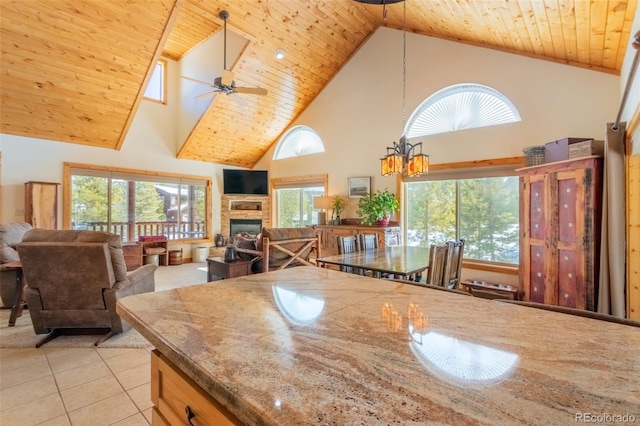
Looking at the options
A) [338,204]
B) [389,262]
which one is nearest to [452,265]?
[389,262]

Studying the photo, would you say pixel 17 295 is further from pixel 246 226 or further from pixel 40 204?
pixel 246 226

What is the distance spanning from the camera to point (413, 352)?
806 mm

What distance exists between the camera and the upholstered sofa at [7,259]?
12.1 ft

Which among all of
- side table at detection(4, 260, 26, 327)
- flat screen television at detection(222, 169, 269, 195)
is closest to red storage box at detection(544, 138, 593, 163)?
side table at detection(4, 260, 26, 327)

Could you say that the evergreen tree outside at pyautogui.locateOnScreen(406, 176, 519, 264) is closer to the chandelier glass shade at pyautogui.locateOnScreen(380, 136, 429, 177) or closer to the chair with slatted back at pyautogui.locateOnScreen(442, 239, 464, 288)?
the chair with slatted back at pyautogui.locateOnScreen(442, 239, 464, 288)

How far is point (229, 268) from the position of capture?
4.11m

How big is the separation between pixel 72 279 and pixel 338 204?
4717 millimetres

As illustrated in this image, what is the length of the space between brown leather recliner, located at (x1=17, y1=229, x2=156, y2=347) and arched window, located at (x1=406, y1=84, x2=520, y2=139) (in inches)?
199

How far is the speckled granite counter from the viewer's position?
0.58m

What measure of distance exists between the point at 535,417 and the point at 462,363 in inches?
8.0

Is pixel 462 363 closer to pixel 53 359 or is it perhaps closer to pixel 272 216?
pixel 53 359

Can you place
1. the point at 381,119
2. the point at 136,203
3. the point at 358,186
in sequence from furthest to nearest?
the point at 136,203 → the point at 358,186 → the point at 381,119

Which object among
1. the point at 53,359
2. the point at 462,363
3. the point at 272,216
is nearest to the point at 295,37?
the point at 272,216

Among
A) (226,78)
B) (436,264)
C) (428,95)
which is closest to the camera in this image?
(436,264)
